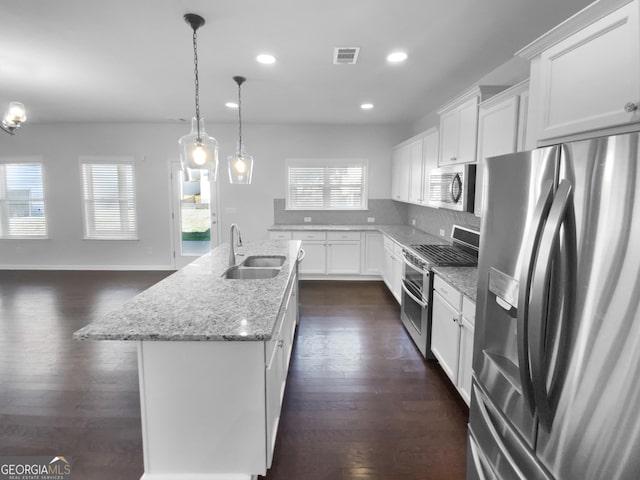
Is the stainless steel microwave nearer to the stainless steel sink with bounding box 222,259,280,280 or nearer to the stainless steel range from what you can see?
the stainless steel range

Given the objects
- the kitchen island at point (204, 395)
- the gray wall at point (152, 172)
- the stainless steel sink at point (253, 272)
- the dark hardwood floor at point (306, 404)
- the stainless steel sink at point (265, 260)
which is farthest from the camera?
the gray wall at point (152, 172)

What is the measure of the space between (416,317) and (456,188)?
1.27 metres

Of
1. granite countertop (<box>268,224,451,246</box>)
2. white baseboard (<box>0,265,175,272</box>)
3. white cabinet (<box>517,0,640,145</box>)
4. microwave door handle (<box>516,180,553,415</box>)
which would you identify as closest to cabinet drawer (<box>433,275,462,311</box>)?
white cabinet (<box>517,0,640,145</box>)

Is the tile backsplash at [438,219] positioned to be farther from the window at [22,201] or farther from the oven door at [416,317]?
the window at [22,201]

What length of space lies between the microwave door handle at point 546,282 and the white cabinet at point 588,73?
19.7 inches

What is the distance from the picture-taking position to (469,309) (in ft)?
7.12

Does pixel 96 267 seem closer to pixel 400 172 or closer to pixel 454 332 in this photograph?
pixel 400 172

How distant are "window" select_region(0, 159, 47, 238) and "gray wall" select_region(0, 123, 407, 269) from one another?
158 mm

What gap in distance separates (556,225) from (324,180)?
524 centimetres

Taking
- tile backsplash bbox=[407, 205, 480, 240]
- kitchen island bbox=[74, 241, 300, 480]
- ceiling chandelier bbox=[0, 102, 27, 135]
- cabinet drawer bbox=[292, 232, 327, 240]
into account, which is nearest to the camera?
kitchen island bbox=[74, 241, 300, 480]

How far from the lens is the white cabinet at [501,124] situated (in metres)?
2.17

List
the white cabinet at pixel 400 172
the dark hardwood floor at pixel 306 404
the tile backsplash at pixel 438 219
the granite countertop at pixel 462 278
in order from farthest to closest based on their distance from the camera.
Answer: the white cabinet at pixel 400 172 < the tile backsplash at pixel 438 219 < the granite countertop at pixel 462 278 < the dark hardwood floor at pixel 306 404

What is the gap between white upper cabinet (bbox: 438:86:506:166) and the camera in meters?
2.76

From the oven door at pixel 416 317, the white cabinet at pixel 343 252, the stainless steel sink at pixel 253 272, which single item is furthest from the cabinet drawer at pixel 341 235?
the stainless steel sink at pixel 253 272
